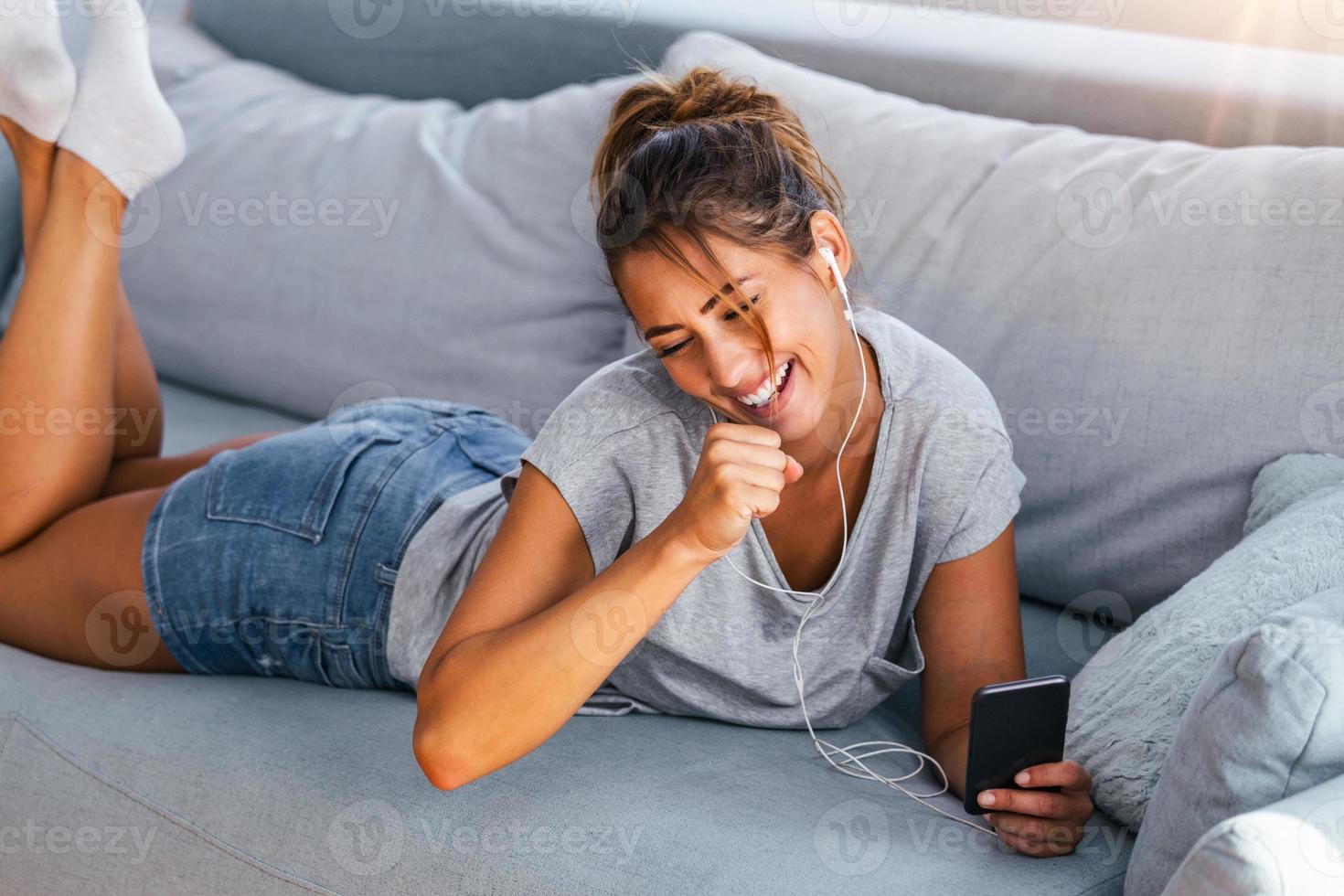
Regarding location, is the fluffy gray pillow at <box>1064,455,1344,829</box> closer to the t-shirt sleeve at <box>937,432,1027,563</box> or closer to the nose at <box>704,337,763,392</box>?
the t-shirt sleeve at <box>937,432,1027,563</box>

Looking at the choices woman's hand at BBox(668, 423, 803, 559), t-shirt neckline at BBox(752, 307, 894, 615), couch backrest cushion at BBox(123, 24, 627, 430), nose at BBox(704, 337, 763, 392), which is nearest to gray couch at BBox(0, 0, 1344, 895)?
t-shirt neckline at BBox(752, 307, 894, 615)

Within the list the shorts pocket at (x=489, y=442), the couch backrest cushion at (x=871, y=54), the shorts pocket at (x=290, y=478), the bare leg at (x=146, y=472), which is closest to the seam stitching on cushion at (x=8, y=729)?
the shorts pocket at (x=290, y=478)

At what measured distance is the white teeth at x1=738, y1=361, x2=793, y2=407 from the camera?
3.53 ft

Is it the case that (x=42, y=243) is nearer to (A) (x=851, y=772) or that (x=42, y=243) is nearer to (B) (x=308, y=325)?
(B) (x=308, y=325)

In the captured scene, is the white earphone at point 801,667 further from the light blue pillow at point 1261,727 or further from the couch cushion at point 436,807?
the light blue pillow at point 1261,727

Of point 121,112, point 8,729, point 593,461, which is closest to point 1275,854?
point 593,461

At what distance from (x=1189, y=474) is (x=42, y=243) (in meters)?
1.33

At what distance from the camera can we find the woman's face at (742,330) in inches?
41.5

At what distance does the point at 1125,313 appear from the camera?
1349 millimetres

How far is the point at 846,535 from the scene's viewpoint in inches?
47.7

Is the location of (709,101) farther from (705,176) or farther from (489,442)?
(489,442)

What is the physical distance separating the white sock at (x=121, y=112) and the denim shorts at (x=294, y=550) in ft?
1.35

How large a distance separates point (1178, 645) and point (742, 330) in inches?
17.4

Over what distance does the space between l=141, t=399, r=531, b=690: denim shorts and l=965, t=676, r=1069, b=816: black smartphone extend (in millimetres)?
636
